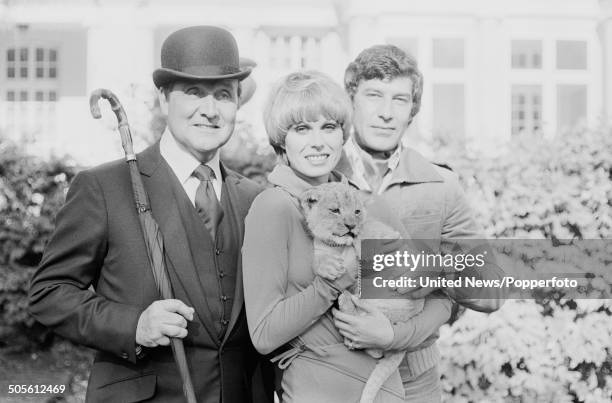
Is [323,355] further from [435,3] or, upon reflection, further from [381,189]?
[435,3]

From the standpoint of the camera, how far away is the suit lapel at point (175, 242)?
101 inches

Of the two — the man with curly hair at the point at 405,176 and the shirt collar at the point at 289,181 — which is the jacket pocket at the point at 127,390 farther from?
the man with curly hair at the point at 405,176

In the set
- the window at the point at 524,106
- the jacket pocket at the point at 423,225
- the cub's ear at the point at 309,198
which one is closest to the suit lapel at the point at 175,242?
the cub's ear at the point at 309,198

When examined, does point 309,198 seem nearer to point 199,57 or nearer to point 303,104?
point 303,104

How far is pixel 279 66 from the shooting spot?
1575 cm

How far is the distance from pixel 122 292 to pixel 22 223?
12.0ft

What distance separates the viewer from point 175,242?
257 centimetres

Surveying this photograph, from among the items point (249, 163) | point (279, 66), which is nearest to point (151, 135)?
point (249, 163)

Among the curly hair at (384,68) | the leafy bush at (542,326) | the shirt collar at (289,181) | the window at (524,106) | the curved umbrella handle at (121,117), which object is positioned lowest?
the leafy bush at (542,326)

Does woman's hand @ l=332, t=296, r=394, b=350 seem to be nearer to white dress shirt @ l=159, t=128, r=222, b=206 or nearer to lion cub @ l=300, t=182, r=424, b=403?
lion cub @ l=300, t=182, r=424, b=403

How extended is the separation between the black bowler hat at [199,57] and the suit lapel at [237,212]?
43cm

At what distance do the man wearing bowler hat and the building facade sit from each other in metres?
11.5

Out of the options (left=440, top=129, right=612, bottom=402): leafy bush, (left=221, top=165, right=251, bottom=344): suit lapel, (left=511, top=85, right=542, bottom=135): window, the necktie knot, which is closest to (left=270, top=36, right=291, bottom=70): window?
(left=511, top=85, right=542, bottom=135): window

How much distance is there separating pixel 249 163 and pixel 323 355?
386 cm
